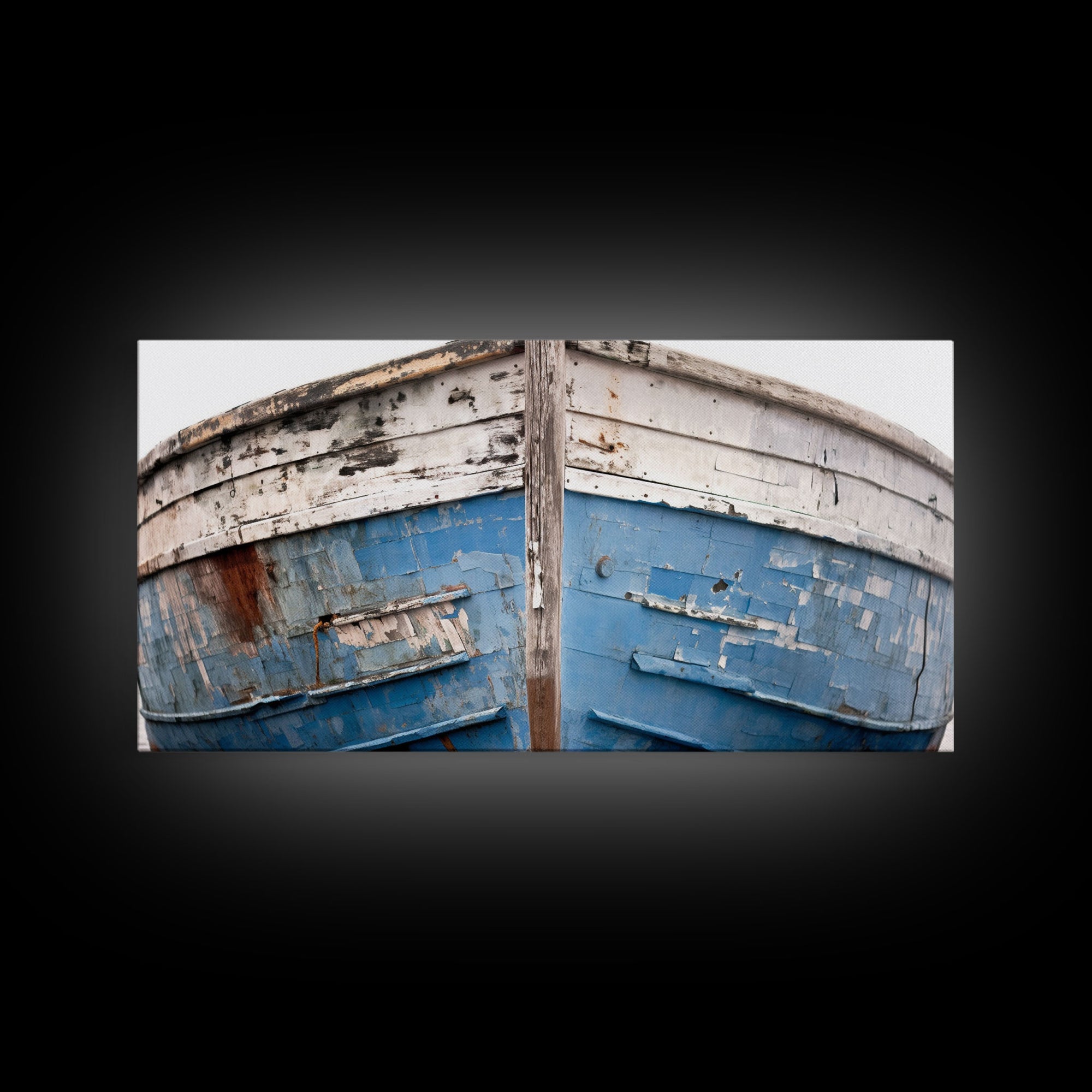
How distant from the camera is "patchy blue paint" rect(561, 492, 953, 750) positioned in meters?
2.27

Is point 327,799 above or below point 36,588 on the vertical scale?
below

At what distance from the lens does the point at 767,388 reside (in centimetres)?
236

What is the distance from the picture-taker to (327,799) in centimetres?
237

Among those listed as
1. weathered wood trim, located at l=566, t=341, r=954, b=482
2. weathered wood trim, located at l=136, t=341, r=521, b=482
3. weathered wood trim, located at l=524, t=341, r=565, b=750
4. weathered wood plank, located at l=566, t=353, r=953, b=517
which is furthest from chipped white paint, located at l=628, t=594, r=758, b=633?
weathered wood trim, located at l=136, t=341, r=521, b=482

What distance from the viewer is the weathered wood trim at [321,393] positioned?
230cm

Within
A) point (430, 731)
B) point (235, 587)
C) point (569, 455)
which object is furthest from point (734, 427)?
point (235, 587)

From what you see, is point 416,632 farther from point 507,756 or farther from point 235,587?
point 235,587

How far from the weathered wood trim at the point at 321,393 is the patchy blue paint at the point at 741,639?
0.42 meters

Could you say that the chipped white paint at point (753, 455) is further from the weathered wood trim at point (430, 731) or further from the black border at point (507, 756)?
the weathered wood trim at point (430, 731)

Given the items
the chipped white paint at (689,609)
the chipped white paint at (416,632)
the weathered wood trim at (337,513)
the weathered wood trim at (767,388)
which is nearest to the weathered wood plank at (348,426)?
the weathered wood trim at (337,513)
